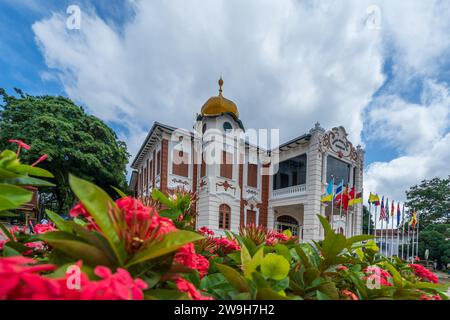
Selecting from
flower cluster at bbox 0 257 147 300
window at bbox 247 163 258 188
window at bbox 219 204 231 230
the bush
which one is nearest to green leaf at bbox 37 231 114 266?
the bush

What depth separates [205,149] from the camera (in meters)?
12.3

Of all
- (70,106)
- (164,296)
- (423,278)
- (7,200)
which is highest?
(70,106)

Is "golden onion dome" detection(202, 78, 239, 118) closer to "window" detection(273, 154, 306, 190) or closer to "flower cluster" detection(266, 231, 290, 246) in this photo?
"window" detection(273, 154, 306, 190)

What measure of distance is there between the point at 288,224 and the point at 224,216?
458cm

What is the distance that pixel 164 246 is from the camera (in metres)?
0.63

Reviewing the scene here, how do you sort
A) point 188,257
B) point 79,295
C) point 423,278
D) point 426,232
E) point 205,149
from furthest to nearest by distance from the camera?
point 426,232
point 205,149
point 423,278
point 188,257
point 79,295

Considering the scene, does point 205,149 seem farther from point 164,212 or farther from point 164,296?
point 164,296

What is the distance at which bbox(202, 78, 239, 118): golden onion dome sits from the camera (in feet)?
45.1

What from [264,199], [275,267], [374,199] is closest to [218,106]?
[264,199]

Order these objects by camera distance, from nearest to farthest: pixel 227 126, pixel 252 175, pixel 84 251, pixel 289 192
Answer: pixel 84 251 < pixel 227 126 < pixel 289 192 < pixel 252 175

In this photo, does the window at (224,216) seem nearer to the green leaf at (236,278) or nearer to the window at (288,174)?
the window at (288,174)

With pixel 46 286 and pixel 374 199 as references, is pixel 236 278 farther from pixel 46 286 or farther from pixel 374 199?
pixel 374 199

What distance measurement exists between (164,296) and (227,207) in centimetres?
1231

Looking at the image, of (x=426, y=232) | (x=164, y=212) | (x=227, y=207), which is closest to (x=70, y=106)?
(x=227, y=207)
